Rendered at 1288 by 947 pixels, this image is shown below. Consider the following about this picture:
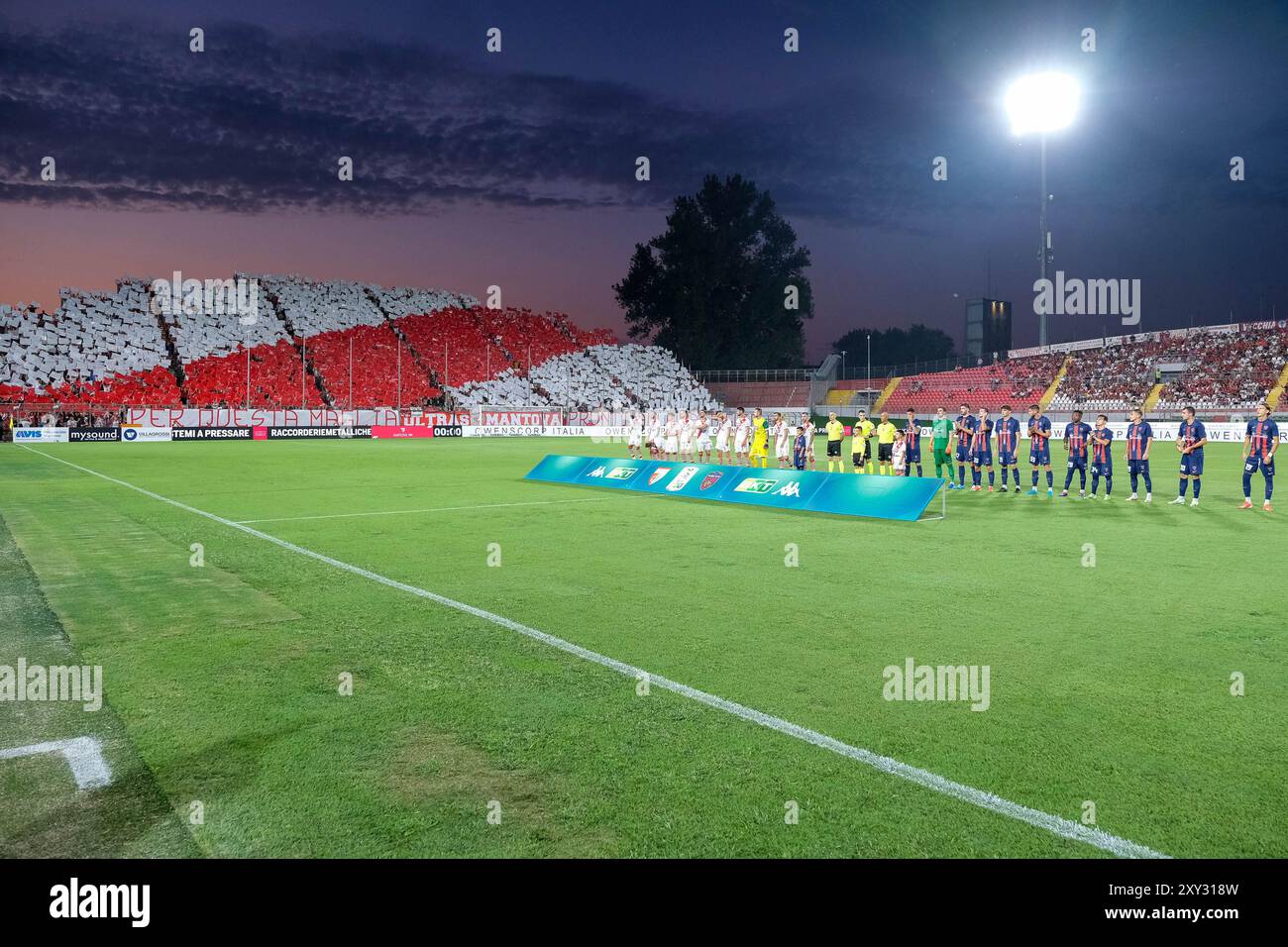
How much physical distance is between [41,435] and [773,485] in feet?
144

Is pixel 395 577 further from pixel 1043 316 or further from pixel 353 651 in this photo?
pixel 1043 316

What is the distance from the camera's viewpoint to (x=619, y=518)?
49.1ft

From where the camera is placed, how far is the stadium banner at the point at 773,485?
1501cm

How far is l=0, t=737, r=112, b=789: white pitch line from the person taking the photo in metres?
4.37

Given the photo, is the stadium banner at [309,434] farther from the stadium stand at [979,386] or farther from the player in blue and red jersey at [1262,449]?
the player in blue and red jersey at [1262,449]

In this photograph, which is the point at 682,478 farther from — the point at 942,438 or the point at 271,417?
the point at 271,417

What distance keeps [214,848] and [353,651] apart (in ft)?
10.2

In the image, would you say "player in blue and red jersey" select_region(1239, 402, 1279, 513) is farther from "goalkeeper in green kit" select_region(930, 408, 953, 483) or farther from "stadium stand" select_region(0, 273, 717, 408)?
"stadium stand" select_region(0, 273, 717, 408)

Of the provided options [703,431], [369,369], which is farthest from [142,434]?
[703,431]

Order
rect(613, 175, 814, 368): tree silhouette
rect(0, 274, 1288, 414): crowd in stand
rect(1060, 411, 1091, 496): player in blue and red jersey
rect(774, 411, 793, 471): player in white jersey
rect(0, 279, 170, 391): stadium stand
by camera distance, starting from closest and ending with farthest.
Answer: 1. rect(1060, 411, 1091, 496): player in blue and red jersey
2. rect(774, 411, 793, 471): player in white jersey
3. rect(0, 279, 170, 391): stadium stand
4. rect(0, 274, 1288, 414): crowd in stand
5. rect(613, 175, 814, 368): tree silhouette

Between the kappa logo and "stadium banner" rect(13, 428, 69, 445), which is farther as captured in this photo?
"stadium banner" rect(13, 428, 69, 445)

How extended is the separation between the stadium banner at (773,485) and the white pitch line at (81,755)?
1226 centimetres

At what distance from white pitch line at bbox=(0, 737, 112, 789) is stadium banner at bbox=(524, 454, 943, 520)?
12.3 meters
